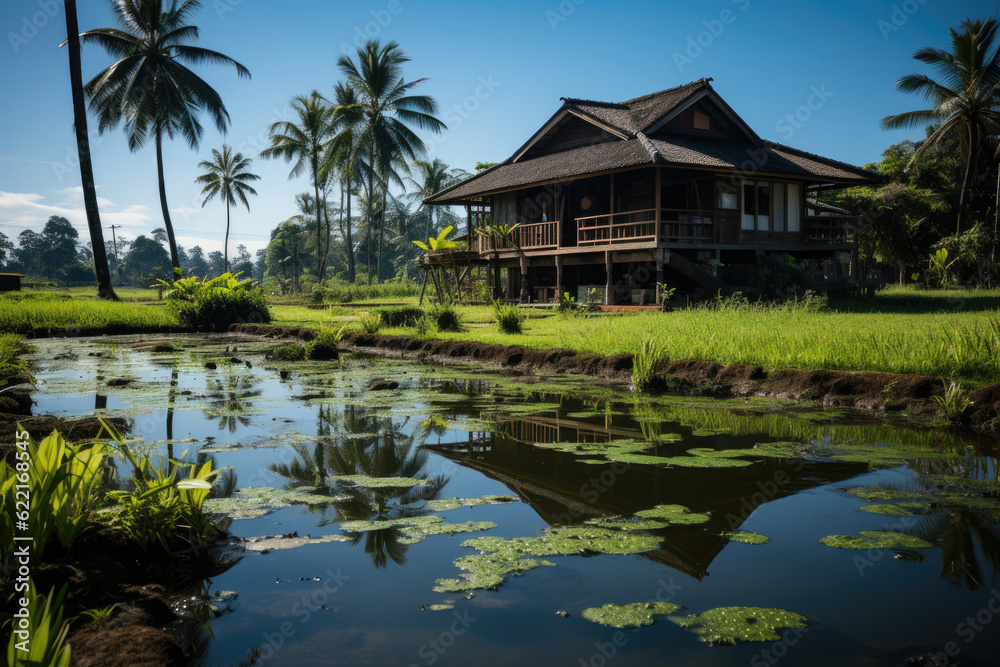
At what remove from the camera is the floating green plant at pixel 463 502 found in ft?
13.5

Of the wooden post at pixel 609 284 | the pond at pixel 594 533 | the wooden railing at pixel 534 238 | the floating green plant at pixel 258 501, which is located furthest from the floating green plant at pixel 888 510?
the wooden railing at pixel 534 238

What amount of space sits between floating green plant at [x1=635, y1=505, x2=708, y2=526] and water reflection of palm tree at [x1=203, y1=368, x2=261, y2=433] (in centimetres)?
393

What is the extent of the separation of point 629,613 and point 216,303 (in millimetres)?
19647

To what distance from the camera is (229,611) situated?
2863mm

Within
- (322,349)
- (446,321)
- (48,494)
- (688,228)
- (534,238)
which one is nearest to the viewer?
(48,494)

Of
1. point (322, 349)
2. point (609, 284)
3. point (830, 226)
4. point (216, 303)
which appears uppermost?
point (830, 226)

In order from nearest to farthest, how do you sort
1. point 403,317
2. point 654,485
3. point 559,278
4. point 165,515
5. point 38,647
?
1. point 38,647
2. point 165,515
3. point 654,485
4. point 403,317
5. point 559,278

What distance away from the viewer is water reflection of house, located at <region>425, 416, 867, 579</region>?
3549 millimetres

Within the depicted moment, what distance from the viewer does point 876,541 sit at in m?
3.47

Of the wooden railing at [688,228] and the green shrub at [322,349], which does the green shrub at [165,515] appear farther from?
the wooden railing at [688,228]

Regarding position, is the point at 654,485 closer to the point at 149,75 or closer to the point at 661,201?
the point at 661,201

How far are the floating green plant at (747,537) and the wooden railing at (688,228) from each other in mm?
15110

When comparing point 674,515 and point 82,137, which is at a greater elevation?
point 82,137

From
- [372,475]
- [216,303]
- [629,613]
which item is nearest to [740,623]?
[629,613]
